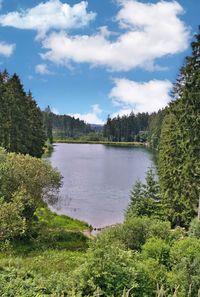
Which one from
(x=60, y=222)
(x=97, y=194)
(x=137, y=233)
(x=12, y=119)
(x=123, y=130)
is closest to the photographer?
(x=137, y=233)

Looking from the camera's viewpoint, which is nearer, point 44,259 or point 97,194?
point 44,259

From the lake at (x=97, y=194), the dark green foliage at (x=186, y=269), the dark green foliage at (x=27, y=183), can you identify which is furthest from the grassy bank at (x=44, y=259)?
the dark green foliage at (x=186, y=269)

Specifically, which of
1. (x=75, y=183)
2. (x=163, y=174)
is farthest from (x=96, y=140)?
(x=163, y=174)

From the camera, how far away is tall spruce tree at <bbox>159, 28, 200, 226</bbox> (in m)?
26.0

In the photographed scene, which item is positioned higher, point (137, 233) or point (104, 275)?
point (104, 275)

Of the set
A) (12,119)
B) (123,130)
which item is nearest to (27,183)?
(12,119)

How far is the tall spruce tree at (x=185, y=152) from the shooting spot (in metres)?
26.0

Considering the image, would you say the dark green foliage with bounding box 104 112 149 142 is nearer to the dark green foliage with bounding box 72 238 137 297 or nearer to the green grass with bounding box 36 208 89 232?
the green grass with bounding box 36 208 89 232

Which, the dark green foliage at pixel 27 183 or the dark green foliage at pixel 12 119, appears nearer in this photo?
the dark green foliage at pixel 27 183

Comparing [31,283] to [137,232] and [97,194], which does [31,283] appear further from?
[97,194]

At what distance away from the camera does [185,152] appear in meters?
28.2

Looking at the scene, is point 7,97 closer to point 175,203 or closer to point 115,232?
point 175,203

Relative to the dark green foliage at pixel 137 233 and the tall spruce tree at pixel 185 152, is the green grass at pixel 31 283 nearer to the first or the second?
the dark green foliage at pixel 137 233

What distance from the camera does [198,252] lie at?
11.3m
